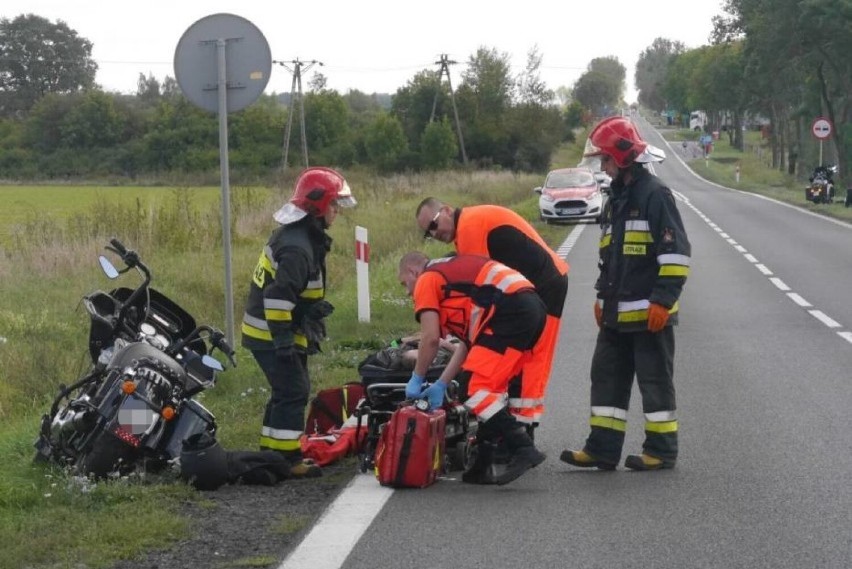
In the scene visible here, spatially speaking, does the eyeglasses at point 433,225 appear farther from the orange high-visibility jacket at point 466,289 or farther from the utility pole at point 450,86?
the utility pole at point 450,86

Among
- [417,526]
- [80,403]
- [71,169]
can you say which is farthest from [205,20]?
[71,169]

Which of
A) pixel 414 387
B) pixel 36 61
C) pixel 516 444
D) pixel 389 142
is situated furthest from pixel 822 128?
pixel 36 61

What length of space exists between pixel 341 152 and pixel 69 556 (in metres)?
78.2

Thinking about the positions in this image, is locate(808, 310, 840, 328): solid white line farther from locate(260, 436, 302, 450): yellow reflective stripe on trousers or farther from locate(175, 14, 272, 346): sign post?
locate(260, 436, 302, 450): yellow reflective stripe on trousers

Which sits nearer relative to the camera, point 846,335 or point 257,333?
point 257,333

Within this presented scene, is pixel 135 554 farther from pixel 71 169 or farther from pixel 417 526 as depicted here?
pixel 71 169

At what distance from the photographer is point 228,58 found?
966 centimetres

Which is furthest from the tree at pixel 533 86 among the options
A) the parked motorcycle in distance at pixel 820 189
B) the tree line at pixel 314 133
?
the parked motorcycle in distance at pixel 820 189

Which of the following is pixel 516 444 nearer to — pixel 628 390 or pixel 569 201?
pixel 628 390

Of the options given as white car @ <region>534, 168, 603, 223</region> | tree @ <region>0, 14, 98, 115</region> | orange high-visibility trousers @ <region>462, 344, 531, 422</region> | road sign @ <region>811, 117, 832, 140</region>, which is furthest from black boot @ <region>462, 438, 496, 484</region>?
tree @ <region>0, 14, 98, 115</region>

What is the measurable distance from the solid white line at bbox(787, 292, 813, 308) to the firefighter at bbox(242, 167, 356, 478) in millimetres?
9785

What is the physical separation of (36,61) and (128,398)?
103782mm

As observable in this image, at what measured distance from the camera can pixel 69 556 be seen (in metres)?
5.34

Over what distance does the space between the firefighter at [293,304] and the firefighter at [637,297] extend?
150cm
